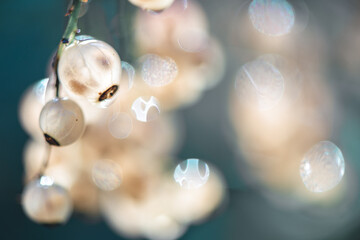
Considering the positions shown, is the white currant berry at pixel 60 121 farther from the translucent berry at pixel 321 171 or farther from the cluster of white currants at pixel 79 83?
the translucent berry at pixel 321 171

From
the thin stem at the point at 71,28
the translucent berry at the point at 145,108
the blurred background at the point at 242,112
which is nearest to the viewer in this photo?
the thin stem at the point at 71,28

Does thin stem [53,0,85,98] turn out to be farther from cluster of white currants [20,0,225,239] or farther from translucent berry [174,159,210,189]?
translucent berry [174,159,210,189]

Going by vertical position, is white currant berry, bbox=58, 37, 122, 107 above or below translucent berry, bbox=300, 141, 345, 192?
below

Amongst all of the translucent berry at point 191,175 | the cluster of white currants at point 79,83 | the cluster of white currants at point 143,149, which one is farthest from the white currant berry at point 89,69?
the translucent berry at point 191,175

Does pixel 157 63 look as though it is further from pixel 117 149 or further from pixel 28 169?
pixel 28 169

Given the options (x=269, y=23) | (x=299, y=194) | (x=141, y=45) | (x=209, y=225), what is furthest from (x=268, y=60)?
(x=209, y=225)

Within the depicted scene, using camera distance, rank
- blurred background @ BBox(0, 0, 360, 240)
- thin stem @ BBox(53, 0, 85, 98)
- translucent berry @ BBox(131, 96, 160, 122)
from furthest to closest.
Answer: blurred background @ BBox(0, 0, 360, 240), translucent berry @ BBox(131, 96, 160, 122), thin stem @ BBox(53, 0, 85, 98)

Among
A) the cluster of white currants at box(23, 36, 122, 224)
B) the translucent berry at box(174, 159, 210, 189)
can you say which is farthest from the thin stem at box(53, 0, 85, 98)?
the translucent berry at box(174, 159, 210, 189)

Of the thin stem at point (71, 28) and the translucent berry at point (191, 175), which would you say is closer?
the thin stem at point (71, 28)
